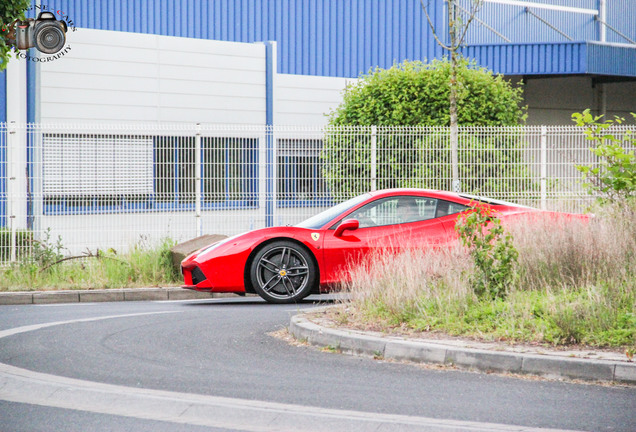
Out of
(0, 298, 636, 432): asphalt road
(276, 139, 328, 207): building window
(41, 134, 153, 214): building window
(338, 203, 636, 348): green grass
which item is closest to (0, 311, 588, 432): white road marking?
(0, 298, 636, 432): asphalt road

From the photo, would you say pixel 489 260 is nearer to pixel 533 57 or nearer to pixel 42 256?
pixel 42 256

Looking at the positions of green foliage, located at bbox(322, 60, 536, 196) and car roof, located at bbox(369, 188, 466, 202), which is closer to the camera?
car roof, located at bbox(369, 188, 466, 202)

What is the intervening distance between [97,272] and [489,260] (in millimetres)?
6726

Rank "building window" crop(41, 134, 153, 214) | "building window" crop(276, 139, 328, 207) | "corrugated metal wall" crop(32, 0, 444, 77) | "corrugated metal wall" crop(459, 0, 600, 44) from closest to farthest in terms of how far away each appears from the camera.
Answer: "building window" crop(41, 134, 153, 214)
"building window" crop(276, 139, 328, 207)
"corrugated metal wall" crop(32, 0, 444, 77)
"corrugated metal wall" crop(459, 0, 600, 44)

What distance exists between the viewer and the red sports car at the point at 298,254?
10.9 m

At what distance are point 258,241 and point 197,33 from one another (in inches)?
585

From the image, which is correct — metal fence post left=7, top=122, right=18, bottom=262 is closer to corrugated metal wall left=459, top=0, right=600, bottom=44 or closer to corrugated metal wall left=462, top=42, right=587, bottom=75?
corrugated metal wall left=462, top=42, right=587, bottom=75

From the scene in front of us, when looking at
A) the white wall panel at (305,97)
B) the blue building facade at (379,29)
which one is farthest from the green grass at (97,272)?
the blue building facade at (379,29)

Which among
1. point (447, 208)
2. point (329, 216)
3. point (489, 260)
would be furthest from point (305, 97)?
point (489, 260)

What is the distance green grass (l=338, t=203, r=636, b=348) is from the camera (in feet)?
23.7

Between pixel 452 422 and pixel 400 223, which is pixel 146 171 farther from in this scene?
pixel 452 422

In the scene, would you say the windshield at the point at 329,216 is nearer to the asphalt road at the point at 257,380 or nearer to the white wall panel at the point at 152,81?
the asphalt road at the point at 257,380

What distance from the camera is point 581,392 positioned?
19.9ft

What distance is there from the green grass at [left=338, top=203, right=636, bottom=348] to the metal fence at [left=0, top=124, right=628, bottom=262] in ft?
20.6
